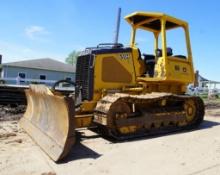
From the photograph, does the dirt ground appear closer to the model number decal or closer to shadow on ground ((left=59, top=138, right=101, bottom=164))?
shadow on ground ((left=59, top=138, right=101, bottom=164))

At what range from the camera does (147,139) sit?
6.83 meters

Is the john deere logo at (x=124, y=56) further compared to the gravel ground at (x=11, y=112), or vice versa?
the gravel ground at (x=11, y=112)

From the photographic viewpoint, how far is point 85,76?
295 inches

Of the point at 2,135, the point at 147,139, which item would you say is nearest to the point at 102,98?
the point at 147,139

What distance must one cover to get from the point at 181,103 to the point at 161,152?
2.80 m

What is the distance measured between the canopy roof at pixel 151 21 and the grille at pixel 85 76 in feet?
6.59

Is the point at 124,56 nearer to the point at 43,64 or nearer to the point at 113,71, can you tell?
the point at 113,71

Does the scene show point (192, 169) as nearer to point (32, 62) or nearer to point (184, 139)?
A: point (184, 139)

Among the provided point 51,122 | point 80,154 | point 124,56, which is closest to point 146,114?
point 124,56

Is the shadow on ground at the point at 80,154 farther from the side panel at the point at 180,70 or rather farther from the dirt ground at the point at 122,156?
the side panel at the point at 180,70

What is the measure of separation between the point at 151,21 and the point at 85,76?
2.65m

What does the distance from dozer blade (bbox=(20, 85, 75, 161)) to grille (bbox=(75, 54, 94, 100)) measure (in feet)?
3.47

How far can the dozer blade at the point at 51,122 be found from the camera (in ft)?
17.4

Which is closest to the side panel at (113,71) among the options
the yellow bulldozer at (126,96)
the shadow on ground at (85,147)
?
the yellow bulldozer at (126,96)
